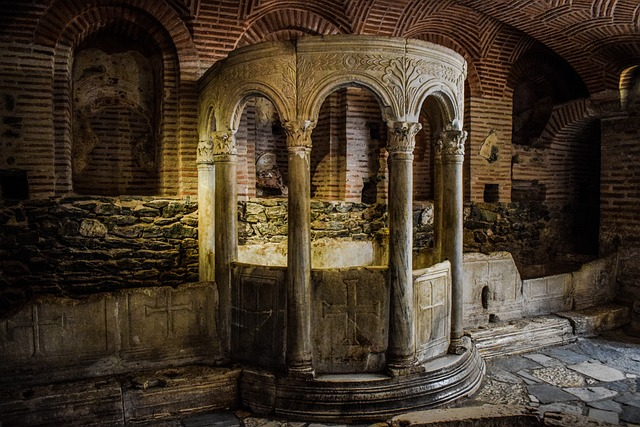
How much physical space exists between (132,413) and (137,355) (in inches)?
23.9

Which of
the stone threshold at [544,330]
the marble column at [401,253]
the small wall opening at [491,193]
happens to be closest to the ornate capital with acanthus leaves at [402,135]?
the marble column at [401,253]

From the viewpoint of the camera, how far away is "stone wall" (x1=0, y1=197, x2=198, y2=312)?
5656 millimetres

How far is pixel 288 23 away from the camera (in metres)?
7.22

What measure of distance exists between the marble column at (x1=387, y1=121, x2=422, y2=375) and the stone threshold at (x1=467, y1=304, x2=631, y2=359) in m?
1.71

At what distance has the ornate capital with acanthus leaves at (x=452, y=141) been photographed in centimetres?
559

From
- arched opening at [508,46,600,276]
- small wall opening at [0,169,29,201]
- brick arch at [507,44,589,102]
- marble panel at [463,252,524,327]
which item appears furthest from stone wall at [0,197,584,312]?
brick arch at [507,44,589,102]

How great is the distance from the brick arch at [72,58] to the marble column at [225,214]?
4.71 ft

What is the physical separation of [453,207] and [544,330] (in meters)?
2.46

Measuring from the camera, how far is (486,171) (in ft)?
28.8

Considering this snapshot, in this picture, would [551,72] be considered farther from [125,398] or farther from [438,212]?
[125,398]

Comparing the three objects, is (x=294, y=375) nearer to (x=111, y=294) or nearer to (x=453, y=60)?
(x=111, y=294)

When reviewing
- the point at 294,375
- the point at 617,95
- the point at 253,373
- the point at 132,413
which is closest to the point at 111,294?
the point at 132,413

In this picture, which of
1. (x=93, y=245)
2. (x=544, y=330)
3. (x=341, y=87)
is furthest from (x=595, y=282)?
(x=93, y=245)

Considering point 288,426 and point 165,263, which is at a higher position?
point 165,263
